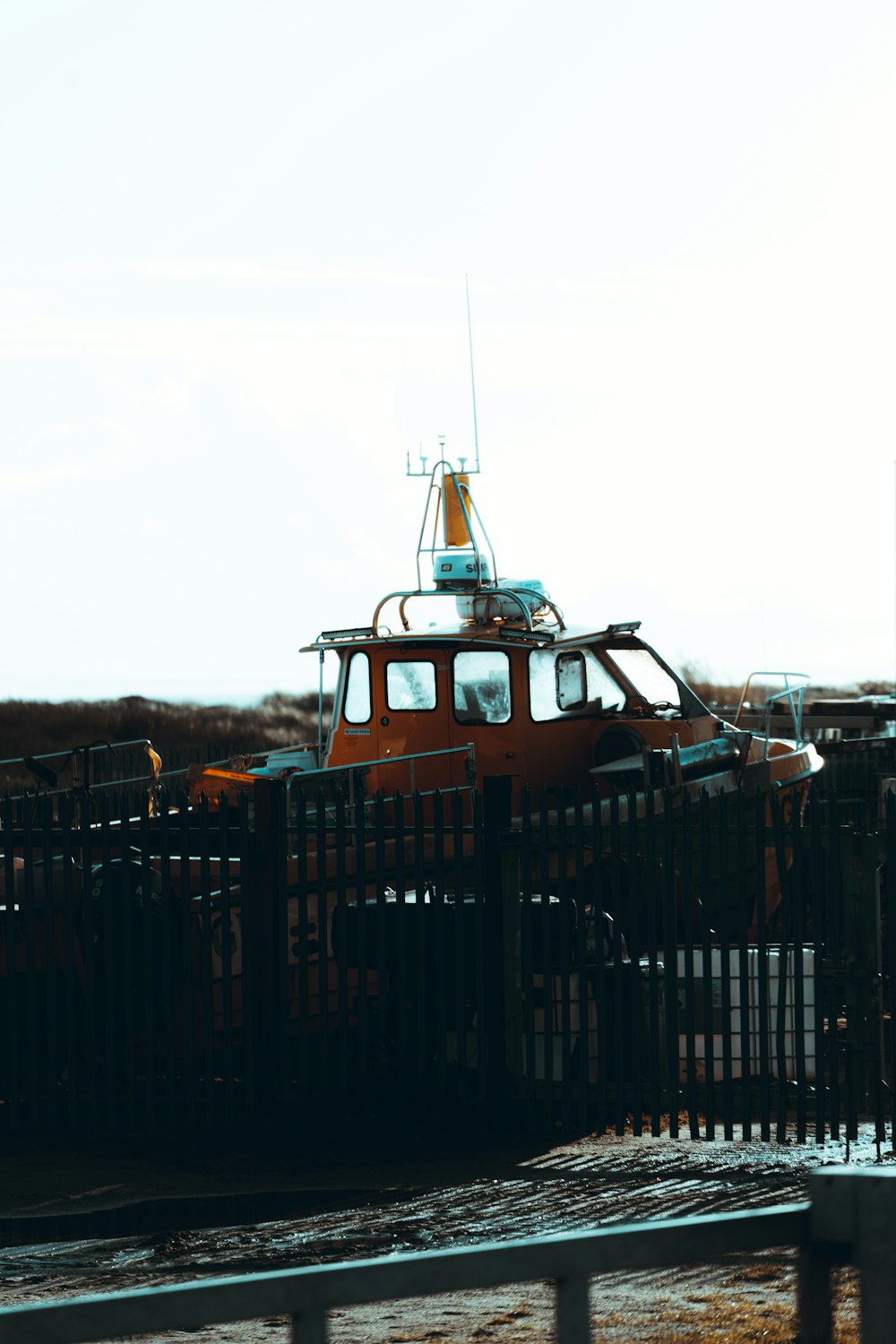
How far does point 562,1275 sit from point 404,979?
6200mm

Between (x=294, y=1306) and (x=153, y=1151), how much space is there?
652cm

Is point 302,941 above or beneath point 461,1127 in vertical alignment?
above

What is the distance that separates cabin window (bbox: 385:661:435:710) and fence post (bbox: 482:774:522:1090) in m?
4.23

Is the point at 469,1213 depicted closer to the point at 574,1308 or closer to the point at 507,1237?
the point at 507,1237

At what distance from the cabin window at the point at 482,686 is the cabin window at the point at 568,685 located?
24cm

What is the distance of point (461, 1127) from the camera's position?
8594 mm

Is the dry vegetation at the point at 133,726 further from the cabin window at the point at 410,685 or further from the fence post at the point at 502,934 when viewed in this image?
the fence post at the point at 502,934

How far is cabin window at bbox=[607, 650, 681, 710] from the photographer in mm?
12898

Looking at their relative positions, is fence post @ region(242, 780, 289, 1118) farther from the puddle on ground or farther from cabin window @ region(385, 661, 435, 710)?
cabin window @ region(385, 661, 435, 710)

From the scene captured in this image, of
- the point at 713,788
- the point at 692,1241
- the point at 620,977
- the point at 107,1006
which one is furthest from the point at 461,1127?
the point at 692,1241

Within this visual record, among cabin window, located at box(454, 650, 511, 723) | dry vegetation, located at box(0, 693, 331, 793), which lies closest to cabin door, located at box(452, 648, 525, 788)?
cabin window, located at box(454, 650, 511, 723)

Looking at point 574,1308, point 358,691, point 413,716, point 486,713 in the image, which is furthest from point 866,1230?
point 358,691

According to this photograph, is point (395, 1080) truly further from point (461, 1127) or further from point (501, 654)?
point (501, 654)

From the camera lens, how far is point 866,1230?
2393 millimetres
